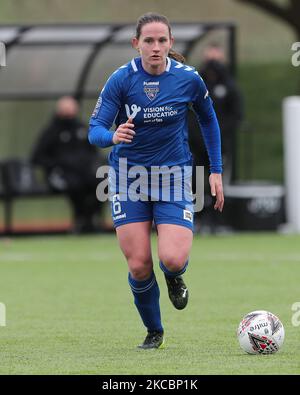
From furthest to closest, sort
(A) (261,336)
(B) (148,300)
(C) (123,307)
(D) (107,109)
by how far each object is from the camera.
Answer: (C) (123,307) → (B) (148,300) → (D) (107,109) → (A) (261,336)

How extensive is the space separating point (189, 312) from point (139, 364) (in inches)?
117

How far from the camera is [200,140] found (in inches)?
703

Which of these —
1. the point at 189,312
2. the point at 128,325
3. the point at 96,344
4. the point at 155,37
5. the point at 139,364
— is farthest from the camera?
the point at 189,312

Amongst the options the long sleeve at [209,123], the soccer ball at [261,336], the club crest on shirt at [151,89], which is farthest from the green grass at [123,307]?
the club crest on shirt at [151,89]

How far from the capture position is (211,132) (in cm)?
827

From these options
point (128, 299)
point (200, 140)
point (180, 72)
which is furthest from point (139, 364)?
point (200, 140)

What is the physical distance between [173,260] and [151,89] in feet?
3.66

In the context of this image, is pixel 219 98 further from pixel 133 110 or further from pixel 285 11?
pixel 285 11

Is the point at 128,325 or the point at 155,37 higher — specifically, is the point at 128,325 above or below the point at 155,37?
below

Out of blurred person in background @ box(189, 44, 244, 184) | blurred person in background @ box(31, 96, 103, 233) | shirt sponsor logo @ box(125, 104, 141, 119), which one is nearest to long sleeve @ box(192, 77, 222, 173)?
shirt sponsor logo @ box(125, 104, 141, 119)

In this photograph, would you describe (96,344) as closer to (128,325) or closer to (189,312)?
(128,325)

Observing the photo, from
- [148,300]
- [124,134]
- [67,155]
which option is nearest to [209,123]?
[124,134]

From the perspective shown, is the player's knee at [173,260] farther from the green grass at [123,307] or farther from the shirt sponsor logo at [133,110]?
the shirt sponsor logo at [133,110]
